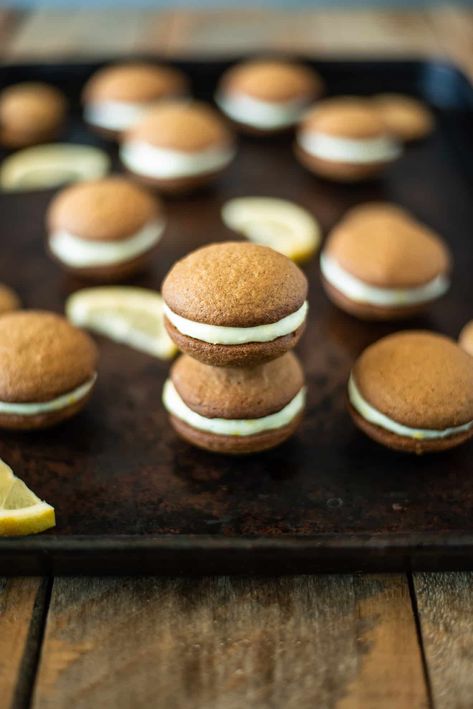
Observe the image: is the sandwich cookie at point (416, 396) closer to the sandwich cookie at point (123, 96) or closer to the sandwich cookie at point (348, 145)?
the sandwich cookie at point (348, 145)

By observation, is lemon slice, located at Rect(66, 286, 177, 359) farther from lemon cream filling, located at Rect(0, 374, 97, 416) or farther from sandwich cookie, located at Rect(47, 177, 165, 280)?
lemon cream filling, located at Rect(0, 374, 97, 416)

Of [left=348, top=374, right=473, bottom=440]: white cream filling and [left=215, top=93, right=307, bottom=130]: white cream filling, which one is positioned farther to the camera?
[left=215, top=93, right=307, bottom=130]: white cream filling

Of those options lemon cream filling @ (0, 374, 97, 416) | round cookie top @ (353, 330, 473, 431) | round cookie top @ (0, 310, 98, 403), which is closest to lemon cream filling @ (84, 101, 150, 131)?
round cookie top @ (0, 310, 98, 403)

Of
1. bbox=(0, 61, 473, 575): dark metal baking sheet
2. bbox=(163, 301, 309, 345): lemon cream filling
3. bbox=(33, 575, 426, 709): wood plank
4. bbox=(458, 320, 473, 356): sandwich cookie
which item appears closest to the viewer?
bbox=(33, 575, 426, 709): wood plank

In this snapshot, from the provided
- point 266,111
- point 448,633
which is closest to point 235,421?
point 448,633

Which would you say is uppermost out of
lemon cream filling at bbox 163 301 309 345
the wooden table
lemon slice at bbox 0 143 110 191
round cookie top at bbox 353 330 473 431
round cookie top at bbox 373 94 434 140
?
lemon cream filling at bbox 163 301 309 345

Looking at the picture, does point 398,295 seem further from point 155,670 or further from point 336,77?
point 336,77
